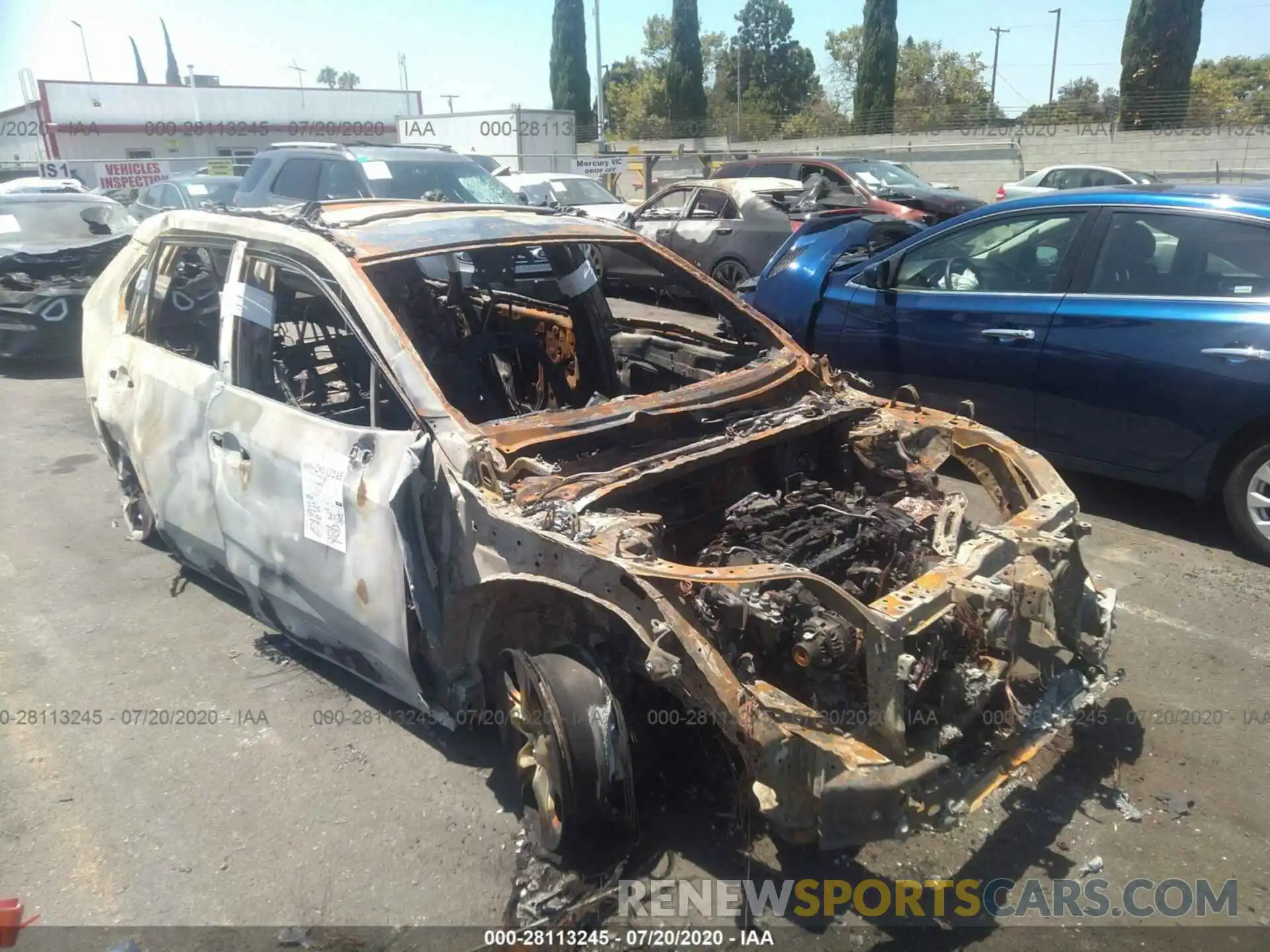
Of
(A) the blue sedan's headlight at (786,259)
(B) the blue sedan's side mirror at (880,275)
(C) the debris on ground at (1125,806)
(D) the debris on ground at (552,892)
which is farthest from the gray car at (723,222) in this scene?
(D) the debris on ground at (552,892)

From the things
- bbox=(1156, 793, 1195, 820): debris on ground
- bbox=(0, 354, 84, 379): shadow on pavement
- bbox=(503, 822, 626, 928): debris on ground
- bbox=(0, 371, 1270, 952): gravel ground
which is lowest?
bbox=(1156, 793, 1195, 820): debris on ground

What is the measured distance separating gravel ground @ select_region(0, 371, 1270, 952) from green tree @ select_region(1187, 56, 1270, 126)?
25.0 metres

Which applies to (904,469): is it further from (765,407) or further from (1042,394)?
(1042,394)

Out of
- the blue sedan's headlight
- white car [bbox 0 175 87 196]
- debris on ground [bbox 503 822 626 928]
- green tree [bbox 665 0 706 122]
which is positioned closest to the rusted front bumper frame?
debris on ground [bbox 503 822 626 928]

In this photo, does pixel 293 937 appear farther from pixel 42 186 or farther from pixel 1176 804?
pixel 42 186

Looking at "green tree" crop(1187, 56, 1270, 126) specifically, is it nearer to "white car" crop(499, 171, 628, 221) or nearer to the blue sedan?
"white car" crop(499, 171, 628, 221)

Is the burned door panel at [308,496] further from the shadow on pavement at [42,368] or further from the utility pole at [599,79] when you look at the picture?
the utility pole at [599,79]

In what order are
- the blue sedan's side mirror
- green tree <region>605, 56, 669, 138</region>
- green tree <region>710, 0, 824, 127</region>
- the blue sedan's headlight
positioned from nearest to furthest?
the blue sedan's side mirror → the blue sedan's headlight → green tree <region>605, 56, 669, 138</region> → green tree <region>710, 0, 824, 127</region>

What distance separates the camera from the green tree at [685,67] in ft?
136

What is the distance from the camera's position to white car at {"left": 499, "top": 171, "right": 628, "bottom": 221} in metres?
15.0

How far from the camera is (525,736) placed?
280 cm

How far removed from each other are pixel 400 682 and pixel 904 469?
2.02 metres

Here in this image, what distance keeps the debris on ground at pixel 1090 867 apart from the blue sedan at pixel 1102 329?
243cm

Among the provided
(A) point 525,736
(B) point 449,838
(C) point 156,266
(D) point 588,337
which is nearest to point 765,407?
(D) point 588,337
